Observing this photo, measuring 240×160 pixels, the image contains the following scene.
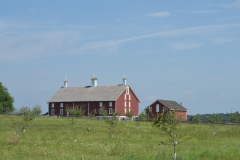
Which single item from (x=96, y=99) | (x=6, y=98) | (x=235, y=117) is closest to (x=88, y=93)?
(x=96, y=99)

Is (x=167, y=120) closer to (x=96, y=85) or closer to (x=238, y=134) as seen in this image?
(x=238, y=134)

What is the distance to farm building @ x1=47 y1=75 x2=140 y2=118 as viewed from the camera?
Answer: 8062cm

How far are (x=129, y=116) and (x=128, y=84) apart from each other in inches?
501

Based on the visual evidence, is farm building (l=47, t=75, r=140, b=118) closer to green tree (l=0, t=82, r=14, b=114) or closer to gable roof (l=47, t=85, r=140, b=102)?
gable roof (l=47, t=85, r=140, b=102)

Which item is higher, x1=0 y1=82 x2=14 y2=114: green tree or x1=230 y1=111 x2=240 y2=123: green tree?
x1=0 y1=82 x2=14 y2=114: green tree

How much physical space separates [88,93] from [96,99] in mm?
4895

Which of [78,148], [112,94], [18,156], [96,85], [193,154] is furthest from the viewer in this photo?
[96,85]

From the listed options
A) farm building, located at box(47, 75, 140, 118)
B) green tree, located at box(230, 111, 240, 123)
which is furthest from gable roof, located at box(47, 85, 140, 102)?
green tree, located at box(230, 111, 240, 123)

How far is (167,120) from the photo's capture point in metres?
19.0

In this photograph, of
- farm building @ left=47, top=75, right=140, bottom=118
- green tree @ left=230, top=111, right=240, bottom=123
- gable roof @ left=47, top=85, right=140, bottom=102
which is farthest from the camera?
gable roof @ left=47, top=85, right=140, bottom=102

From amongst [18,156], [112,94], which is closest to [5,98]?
[112,94]

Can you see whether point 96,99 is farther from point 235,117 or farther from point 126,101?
point 235,117

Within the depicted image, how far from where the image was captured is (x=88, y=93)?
282ft

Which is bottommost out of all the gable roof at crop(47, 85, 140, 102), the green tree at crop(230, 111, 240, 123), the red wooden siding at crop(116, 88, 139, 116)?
the green tree at crop(230, 111, 240, 123)
